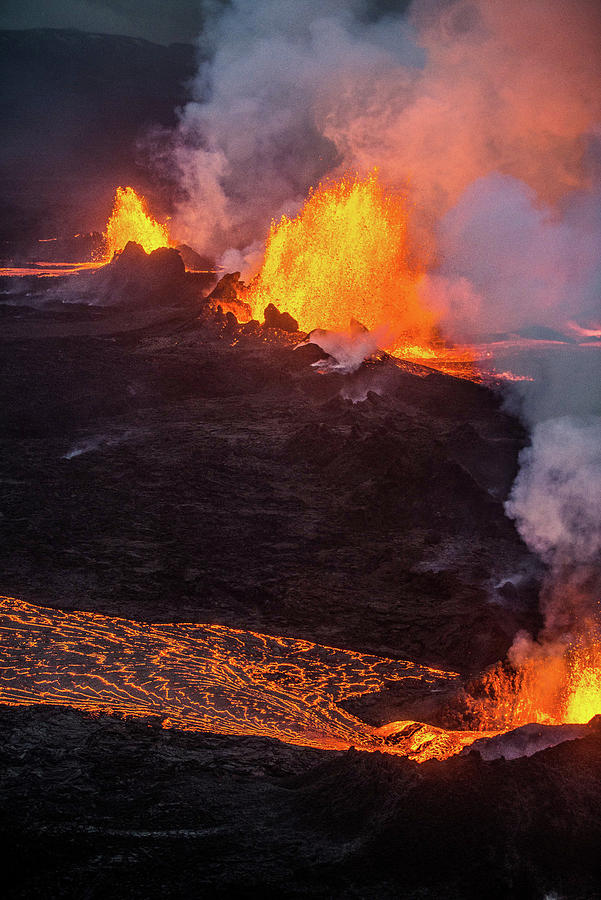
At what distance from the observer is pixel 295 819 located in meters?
5.46

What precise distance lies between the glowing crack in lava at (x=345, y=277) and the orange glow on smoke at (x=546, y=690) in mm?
17651

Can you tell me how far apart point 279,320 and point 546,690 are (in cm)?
1751

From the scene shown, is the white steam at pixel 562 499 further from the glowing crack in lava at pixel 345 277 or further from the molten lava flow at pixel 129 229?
the molten lava flow at pixel 129 229

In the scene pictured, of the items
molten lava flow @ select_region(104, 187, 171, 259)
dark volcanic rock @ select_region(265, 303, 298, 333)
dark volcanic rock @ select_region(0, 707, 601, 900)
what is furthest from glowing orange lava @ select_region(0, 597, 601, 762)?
molten lava flow @ select_region(104, 187, 171, 259)

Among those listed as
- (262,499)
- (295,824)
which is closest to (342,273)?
(262,499)

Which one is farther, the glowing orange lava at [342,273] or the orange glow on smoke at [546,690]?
the glowing orange lava at [342,273]

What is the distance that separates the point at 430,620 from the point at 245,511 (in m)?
4.02

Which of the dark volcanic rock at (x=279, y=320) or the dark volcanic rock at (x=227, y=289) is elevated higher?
the dark volcanic rock at (x=227, y=289)

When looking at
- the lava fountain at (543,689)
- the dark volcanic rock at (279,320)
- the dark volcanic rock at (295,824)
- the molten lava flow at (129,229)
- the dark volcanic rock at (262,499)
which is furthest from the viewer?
the molten lava flow at (129,229)

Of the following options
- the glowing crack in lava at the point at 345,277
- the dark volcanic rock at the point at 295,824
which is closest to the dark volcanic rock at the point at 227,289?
the glowing crack in lava at the point at 345,277

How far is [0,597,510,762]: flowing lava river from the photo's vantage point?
740 cm

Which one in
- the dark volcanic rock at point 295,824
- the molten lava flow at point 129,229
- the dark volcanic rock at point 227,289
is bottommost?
the dark volcanic rock at point 295,824

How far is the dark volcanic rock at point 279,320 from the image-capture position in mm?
24547

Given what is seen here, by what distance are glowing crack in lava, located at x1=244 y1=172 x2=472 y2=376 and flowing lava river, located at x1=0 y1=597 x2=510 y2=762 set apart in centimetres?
1796
